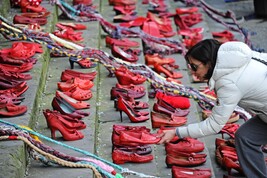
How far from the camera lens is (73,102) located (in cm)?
561

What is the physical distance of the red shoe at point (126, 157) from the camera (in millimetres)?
5031

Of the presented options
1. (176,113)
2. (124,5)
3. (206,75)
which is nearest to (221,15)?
(124,5)

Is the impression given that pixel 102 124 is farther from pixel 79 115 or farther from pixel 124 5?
pixel 124 5

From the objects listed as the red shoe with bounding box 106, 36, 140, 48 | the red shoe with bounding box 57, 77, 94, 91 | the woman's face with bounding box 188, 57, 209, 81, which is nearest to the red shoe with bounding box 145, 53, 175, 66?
the red shoe with bounding box 106, 36, 140, 48

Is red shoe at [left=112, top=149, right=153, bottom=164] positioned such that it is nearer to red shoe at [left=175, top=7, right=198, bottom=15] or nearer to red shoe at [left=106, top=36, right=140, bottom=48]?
red shoe at [left=106, top=36, right=140, bottom=48]

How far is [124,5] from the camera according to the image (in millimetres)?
8953

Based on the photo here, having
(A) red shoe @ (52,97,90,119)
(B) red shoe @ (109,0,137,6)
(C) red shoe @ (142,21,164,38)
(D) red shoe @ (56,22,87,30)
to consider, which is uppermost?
(A) red shoe @ (52,97,90,119)

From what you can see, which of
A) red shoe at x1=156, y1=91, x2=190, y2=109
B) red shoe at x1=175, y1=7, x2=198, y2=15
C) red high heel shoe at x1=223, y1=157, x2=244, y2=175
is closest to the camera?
red high heel shoe at x1=223, y1=157, x2=244, y2=175

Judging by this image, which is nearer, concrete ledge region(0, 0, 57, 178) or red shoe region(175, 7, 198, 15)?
concrete ledge region(0, 0, 57, 178)

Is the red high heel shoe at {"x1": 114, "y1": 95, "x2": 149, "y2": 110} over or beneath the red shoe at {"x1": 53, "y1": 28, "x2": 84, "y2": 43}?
over

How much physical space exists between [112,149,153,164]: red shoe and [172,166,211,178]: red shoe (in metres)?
0.20

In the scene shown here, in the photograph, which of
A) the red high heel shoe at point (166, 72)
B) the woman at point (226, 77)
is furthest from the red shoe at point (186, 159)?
the red high heel shoe at point (166, 72)

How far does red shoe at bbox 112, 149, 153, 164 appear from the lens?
5031 millimetres

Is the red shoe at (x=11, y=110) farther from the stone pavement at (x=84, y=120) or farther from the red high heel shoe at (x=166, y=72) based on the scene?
the red high heel shoe at (x=166, y=72)
